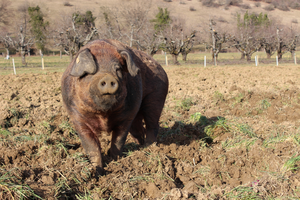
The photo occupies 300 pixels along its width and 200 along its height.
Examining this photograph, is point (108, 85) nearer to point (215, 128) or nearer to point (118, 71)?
point (118, 71)

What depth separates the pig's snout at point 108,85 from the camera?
2908 millimetres

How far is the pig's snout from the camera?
114 inches

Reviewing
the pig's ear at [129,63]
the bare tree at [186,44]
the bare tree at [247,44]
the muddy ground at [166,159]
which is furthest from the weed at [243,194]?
the bare tree at [247,44]

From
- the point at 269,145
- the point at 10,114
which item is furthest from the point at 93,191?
the point at 10,114

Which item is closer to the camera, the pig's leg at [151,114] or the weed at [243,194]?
the weed at [243,194]

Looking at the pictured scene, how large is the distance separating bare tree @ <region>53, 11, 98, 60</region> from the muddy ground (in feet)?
65.8

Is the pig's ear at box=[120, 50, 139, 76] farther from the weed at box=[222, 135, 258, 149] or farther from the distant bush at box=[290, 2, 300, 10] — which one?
the distant bush at box=[290, 2, 300, 10]

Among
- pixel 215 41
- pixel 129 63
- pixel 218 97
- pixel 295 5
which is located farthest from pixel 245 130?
pixel 295 5

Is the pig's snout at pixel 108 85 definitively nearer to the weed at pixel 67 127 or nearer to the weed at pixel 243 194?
the weed at pixel 243 194

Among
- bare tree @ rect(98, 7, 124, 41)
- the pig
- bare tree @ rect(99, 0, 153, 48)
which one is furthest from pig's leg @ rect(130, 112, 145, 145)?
bare tree @ rect(98, 7, 124, 41)

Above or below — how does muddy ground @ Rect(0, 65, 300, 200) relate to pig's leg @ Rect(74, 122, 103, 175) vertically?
below

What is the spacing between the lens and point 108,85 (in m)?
2.91

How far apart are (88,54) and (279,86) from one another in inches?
366

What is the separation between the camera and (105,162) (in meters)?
3.92
